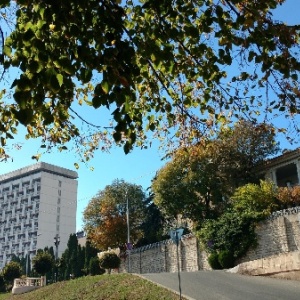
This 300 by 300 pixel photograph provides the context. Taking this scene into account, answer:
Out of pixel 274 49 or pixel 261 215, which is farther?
pixel 261 215

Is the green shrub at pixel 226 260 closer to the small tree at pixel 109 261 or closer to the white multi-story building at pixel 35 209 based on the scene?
the small tree at pixel 109 261

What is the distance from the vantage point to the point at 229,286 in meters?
17.5

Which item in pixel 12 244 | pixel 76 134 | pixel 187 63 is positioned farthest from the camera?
pixel 12 244

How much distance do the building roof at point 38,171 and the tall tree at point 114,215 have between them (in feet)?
176

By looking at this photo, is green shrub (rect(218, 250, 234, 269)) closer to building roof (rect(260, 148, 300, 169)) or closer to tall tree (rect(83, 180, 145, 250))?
building roof (rect(260, 148, 300, 169))

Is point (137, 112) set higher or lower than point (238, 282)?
higher

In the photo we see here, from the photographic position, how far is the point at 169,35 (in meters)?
5.79

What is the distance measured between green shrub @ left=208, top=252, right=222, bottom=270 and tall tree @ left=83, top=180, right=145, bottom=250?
15.8m

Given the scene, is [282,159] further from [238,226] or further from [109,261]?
[109,261]

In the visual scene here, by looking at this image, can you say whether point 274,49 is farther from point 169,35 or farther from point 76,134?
point 76,134

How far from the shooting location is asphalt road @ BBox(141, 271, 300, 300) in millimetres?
15477

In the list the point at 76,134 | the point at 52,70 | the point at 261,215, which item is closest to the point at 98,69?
the point at 52,70

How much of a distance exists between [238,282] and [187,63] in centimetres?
1385

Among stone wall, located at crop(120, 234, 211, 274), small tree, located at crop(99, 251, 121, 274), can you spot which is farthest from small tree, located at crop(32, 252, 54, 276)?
small tree, located at crop(99, 251, 121, 274)
